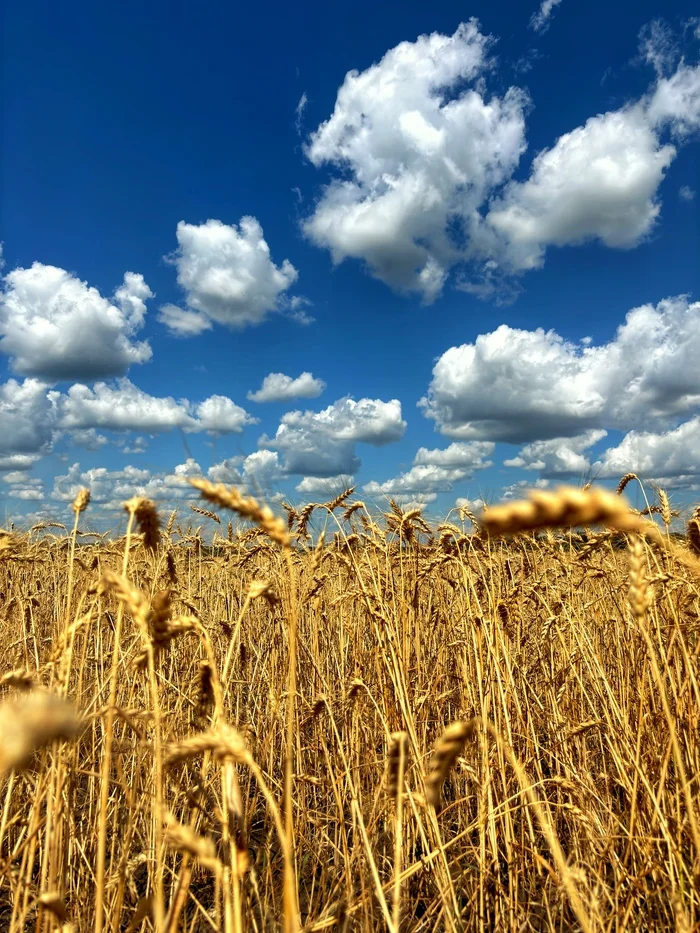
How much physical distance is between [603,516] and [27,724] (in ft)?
2.14

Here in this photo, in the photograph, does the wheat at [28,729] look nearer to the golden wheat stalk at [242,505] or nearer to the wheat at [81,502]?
the golden wheat stalk at [242,505]

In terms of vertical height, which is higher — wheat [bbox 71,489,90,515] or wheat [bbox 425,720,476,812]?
wheat [bbox 71,489,90,515]

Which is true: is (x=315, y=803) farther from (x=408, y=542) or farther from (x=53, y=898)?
(x=53, y=898)

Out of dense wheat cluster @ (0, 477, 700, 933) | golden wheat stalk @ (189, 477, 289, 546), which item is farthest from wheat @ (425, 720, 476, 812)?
golden wheat stalk @ (189, 477, 289, 546)

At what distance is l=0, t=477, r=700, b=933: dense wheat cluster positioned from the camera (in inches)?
52.6

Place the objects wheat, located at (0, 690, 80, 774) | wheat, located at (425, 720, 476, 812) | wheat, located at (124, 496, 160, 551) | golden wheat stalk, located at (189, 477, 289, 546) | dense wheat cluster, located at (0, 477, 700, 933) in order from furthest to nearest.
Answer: wheat, located at (124, 496, 160, 551) → dense wheat cluster, located at (0, 477, 700, 933) → golden wheat stalk, located at (189, 477, 289, 546) → wheat, located at (425, 720, 476, 812) → wheat, located at (0, 690, 80, 774)

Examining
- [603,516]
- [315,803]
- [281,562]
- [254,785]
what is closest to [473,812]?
[315,803]

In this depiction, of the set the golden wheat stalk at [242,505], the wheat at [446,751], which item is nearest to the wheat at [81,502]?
the golden wheat stalk at [242,505]

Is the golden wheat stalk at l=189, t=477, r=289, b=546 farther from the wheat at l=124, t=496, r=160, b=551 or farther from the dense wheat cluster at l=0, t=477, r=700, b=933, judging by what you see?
the wheat at l=124, t=496, r=160, b=551

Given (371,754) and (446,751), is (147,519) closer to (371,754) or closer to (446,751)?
(446,751)

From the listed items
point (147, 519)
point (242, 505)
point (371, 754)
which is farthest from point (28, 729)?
point (371, 754)

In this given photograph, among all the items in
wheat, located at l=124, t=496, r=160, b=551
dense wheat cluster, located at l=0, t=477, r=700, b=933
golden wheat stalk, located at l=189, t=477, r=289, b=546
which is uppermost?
wheat, located at l=124, t=496, r=160, b=551

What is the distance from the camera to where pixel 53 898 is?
1.43 metres

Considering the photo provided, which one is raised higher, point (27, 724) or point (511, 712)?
point (27, 724)
